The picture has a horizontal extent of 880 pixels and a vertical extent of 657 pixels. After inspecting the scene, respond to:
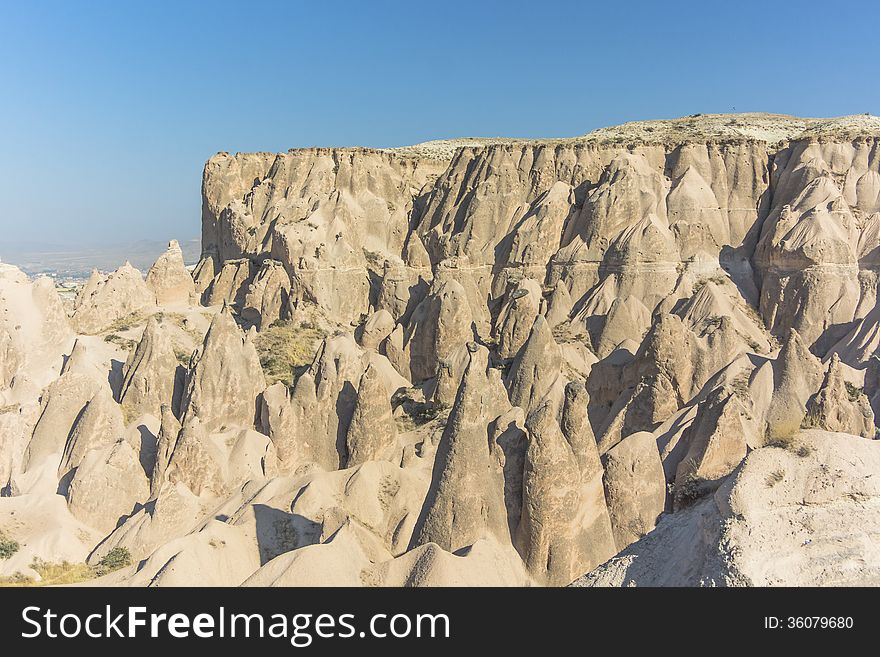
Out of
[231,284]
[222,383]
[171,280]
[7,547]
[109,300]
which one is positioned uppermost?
[171,280]

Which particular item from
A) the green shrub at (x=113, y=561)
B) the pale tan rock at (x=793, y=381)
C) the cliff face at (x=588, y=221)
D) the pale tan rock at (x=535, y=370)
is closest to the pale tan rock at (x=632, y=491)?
the pale tan rock at (x=793, y=381)

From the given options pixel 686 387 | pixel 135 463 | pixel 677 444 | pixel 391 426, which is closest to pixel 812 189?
pixel 686 387

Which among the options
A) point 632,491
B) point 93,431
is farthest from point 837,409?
point 93,431

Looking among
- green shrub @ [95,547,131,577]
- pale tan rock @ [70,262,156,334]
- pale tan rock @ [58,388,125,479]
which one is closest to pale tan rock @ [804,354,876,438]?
green shrub @ [95,547,131,577]

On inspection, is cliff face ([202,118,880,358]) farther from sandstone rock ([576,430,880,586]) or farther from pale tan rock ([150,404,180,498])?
sandstone rock ([576,430,880,586])

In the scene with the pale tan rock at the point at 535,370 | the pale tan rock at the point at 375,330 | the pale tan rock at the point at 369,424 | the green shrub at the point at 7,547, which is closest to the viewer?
the green shrub at the point at 7,547

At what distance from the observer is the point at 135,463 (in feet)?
58.7

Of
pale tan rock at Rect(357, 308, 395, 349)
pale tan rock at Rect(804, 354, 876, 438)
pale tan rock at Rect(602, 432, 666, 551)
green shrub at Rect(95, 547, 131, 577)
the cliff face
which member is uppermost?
the cliff face

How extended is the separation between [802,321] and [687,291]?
570 cm

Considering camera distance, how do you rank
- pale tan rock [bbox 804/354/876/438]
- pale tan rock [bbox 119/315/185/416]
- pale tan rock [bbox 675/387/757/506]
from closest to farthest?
pale tan rock [bbox 675/387/757/506], pale tan rock [bbox 804/354/876/438], pale tan rock [bbox 119/315/185/416]

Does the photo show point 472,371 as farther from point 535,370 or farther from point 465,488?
point 535,370

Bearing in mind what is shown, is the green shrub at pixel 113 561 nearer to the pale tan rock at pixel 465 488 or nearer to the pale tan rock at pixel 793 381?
the pale tan rock at pixel 465 488

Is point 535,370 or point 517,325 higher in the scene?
point 517,325

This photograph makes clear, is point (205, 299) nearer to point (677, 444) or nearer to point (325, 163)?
point (325, 163)
